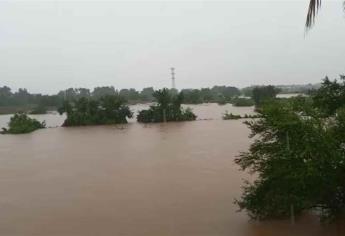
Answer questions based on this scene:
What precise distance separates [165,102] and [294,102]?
54.6 ft

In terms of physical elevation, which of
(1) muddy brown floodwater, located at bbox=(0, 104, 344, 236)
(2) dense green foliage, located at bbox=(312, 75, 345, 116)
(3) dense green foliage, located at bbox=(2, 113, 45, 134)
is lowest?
(1) muddy brown floodwater, located at bbox=(0, 104, 344, 236)

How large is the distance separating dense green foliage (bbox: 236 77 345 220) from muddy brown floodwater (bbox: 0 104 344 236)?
0.37 metres

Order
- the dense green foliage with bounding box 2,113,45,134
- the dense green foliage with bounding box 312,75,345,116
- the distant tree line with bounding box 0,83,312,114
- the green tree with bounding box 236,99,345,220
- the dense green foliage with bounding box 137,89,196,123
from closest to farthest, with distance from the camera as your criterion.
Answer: the green tree with bounding box 236,99,345,220
the dense green foliage with bounding box 312,75,345,116
the dense green foliage with bounding box 2,113,45,134
the dense green foliage with bounding box 137,89,196,123
the distant tree line with bounding box 0,83,312,114

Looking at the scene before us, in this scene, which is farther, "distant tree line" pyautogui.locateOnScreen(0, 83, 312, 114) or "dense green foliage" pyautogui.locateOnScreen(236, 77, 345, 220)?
"distant tree line" pyautogui.locateOnScreen(0, 83, 312, 114)

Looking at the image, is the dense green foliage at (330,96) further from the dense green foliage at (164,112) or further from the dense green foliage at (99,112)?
the dense green foliage at (99,112)

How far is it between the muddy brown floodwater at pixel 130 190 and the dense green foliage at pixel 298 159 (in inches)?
14.5

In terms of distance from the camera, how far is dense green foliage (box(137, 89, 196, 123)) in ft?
69.9

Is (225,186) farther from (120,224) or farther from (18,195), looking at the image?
(18,195)

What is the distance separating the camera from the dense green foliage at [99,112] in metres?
21.4

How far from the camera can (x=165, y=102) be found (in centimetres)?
2145

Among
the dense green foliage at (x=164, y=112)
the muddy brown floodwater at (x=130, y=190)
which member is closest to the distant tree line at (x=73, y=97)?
the dense green foliage at (x=164, y=112)

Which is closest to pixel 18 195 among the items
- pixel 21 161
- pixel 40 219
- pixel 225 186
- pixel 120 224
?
pixel 40 219

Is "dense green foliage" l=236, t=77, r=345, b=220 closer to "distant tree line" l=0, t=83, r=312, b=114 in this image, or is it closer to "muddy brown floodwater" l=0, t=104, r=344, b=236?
"muddy brown floodwater" l=0, t=104, r=344, b=236

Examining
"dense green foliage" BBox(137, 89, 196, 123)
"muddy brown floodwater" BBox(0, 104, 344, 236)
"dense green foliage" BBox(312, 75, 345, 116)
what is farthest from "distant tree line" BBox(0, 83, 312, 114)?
"dense green foliage" BBox(312, 75, 345, 116)
